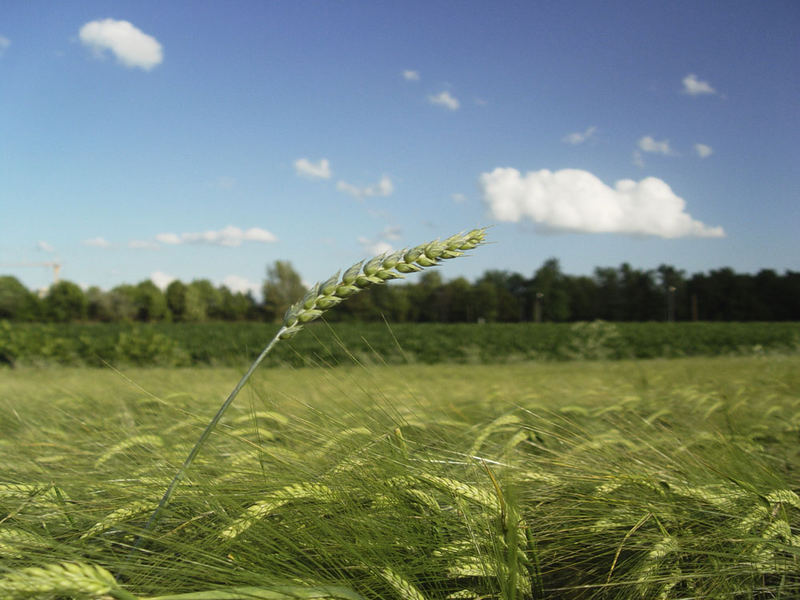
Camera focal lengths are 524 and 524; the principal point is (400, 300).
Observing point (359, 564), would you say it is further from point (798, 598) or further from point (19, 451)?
point (19, 451)

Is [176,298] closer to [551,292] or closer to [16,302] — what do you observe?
[16,302]

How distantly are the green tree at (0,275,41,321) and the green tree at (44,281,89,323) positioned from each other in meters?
2.21

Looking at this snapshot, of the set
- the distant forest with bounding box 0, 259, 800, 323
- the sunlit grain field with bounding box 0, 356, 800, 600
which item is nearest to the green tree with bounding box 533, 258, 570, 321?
the distant forest with bounding box 0, 259, 800, 323

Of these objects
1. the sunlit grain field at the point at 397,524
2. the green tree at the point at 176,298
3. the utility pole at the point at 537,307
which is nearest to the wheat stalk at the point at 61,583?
the sunlit grain field at the point at 397,524

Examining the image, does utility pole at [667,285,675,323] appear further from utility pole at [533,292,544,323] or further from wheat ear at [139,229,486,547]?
wheat ear at [139,229,486,547]

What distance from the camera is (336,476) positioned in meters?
1.18

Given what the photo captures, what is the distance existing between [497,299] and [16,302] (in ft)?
165

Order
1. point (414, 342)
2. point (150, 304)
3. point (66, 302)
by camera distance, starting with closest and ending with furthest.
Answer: point (414, 342) → point (66, 302) → point (150, 304)

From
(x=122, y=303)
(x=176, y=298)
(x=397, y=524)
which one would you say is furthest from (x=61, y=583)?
(x=176, y=298)

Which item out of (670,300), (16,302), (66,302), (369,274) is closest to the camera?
(369,274)

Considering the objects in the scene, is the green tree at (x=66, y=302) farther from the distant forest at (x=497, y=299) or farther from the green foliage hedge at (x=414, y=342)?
the green foliage hedge at (x=414, y=342)

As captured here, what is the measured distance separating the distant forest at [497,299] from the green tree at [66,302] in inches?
4.1

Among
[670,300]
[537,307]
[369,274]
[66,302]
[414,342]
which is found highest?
[670,300]

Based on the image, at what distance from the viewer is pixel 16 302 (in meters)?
48.4
